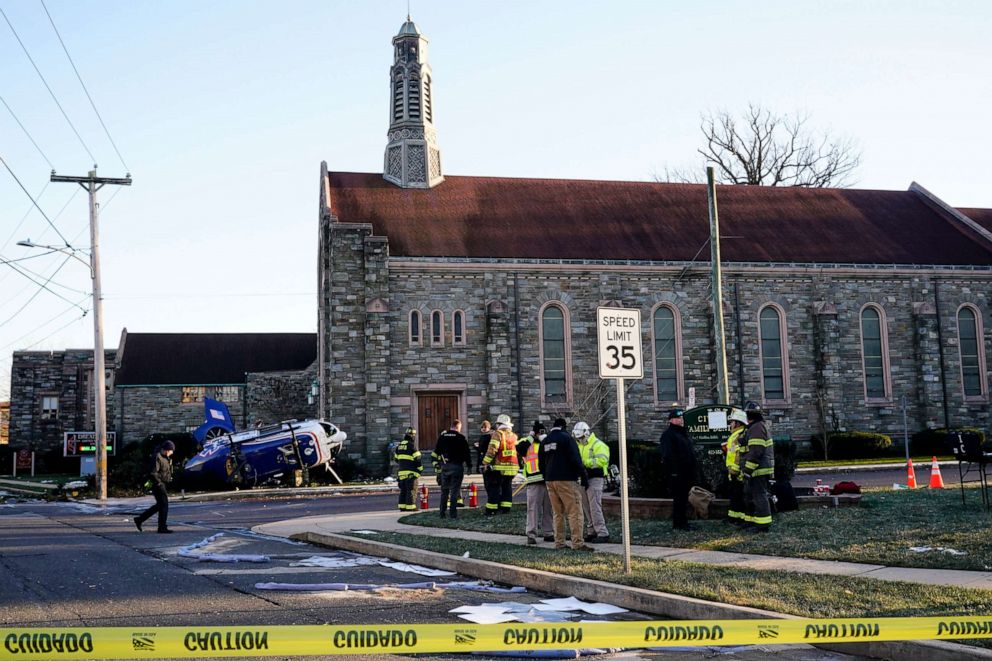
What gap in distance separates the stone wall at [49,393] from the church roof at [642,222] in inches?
768

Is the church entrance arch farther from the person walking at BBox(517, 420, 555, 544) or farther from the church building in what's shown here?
the person walking at BBox(517, 420, 555, 544)

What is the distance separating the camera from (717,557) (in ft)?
37.8

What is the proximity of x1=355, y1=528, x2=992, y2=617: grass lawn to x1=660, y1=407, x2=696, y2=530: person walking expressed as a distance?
2483 millimetres

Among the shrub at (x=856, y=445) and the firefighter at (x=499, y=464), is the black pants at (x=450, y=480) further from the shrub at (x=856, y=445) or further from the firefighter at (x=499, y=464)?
the shrub at (x=856, y=445)

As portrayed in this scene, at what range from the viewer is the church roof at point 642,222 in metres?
35.9

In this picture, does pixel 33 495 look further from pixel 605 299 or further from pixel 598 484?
pixel 598 484

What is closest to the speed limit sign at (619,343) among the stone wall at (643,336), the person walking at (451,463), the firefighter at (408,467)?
the person walking at (451,463)

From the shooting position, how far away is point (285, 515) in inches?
829

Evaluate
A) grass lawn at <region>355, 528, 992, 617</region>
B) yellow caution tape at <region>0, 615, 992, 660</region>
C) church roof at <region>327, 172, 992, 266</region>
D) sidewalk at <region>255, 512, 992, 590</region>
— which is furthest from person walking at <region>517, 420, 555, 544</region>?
church roof at <region>327, 172, 992, 266</region>

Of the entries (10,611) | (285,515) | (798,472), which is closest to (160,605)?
(10,611)

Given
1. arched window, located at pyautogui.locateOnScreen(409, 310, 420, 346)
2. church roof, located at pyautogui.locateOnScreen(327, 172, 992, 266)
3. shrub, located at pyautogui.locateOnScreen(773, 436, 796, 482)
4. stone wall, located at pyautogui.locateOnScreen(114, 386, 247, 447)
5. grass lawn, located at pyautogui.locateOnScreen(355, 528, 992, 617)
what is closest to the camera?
grass lawn, located at pyautogui.locateOnScreen(355, 528, 992, 617)

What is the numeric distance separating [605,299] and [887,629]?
97.6 feet

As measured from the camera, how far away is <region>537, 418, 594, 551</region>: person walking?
12.6 meters

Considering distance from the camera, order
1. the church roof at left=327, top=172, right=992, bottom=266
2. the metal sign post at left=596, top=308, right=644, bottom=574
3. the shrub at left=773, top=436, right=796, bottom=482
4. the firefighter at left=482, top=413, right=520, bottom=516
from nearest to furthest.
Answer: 1. the metal sign post at left=596, top=308, right=644, bottom=574
2. the shrub at left=773, top=436, right=796, bottom=482
3. the firefighter at left=482, top=413, right=520, bottom=516
4. the church roof at left=327, top=172, right=992, bottom=266
